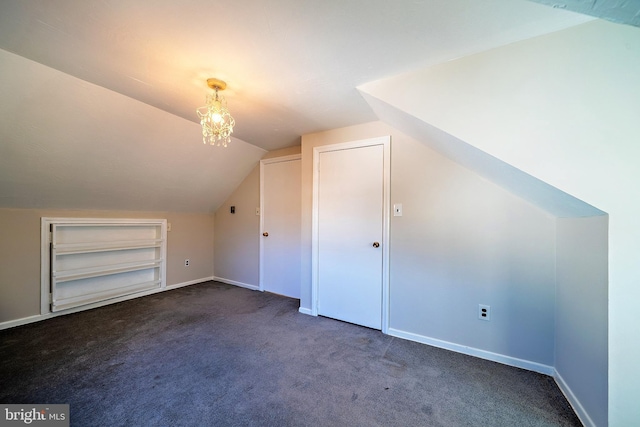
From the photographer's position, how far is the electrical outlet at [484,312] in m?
2.06

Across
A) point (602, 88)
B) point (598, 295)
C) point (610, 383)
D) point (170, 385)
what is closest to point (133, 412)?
point (170, 385)

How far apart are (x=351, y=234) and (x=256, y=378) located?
160 centimetres

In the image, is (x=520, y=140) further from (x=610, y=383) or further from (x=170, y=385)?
(x=170, y=385)

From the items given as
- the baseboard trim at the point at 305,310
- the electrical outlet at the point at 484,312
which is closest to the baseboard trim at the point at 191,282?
the baseboard trim at the point at 305,310

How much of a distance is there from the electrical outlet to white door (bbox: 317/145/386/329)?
2.85 ft

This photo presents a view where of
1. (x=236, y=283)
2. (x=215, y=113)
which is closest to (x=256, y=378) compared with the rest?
(x=215, y=113)

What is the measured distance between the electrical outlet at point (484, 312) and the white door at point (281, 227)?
7.24 ft

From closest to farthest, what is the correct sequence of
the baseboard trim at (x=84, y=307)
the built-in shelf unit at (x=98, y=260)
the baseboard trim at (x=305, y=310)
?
the baseboard trim at (x=84, y=307) → the built-in shelf unit at (x=98, y=260) → the baseboard trim at (x=305, y=310)

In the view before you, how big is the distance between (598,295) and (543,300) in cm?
67

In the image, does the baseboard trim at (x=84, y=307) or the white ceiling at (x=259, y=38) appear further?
the baseboard trim at (x=84, y=307)

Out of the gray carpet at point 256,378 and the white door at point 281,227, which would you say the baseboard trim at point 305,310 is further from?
the white door at point 281,227

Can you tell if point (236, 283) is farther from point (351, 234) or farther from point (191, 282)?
point (351, 234)

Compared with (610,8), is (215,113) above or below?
above

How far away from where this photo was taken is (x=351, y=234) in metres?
2.75
